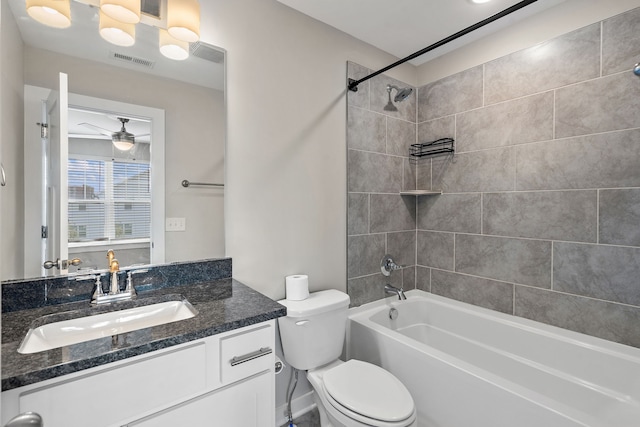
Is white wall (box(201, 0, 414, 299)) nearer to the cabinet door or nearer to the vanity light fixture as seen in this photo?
the vanity light fixture

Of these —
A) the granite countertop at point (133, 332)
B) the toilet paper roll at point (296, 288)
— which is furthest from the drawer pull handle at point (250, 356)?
the toilet paper roll at point (296, 288)

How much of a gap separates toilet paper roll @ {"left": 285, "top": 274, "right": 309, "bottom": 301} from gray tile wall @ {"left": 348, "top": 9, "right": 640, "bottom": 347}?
1.65ft

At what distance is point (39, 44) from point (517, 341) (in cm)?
286

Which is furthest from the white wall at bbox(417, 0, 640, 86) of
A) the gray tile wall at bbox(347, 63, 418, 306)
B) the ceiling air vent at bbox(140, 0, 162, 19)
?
the ceiling air vent at bbox(140, 0, 162, 19)

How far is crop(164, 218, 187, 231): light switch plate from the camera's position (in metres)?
1.55

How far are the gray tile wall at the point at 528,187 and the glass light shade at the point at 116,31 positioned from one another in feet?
4.33

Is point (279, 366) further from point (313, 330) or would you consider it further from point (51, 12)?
point (51, 12)

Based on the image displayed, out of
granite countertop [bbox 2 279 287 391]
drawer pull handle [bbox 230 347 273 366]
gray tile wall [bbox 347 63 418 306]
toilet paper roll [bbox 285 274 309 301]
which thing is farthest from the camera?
gray tile wall [bbox 347 63 418 306]

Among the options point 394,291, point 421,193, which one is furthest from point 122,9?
point 394,291

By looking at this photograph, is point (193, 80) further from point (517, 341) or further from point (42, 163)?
point (517, 341)

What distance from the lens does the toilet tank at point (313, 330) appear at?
164cm

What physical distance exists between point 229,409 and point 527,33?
2645mm

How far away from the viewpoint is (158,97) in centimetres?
152

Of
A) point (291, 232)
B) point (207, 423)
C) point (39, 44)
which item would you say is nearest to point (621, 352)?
point (291, 232)
